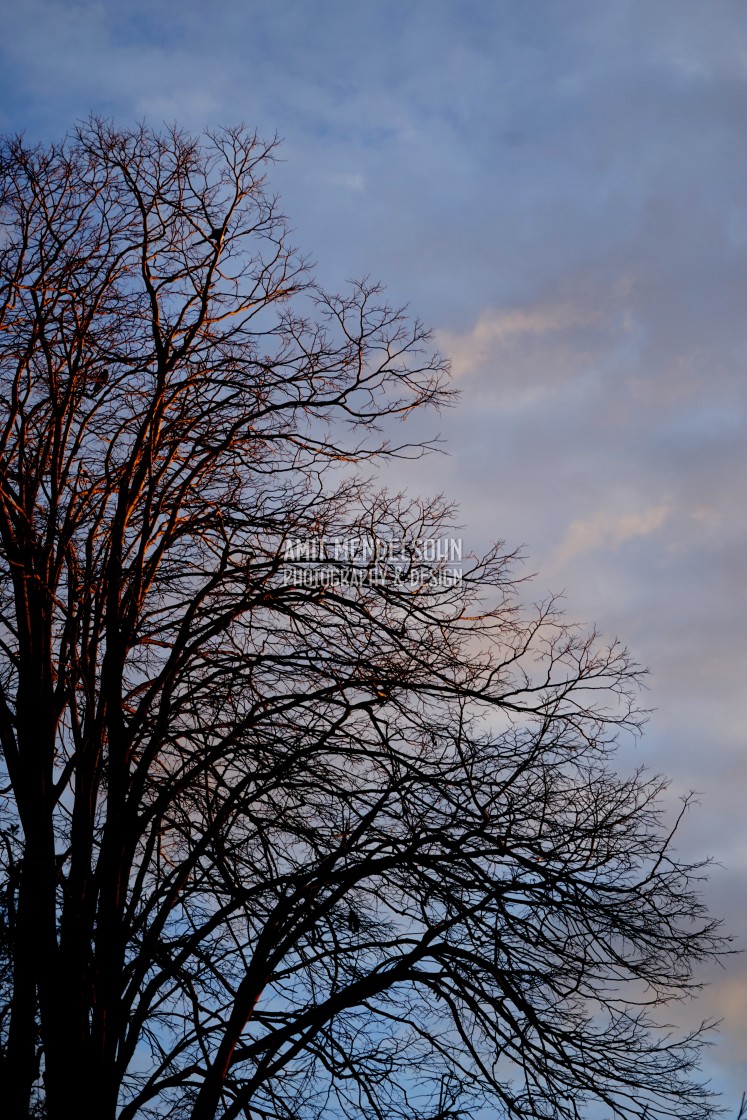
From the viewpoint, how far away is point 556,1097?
8.62 m

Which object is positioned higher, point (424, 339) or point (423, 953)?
point (424, 339)

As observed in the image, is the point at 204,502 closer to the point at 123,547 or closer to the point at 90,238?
the point at 123,547

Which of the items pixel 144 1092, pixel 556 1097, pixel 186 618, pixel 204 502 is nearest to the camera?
pixel 556 1097

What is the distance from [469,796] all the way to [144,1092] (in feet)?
12.7

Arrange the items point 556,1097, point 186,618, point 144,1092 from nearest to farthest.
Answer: point 556,1097 → point 144,1092 → point 186,618

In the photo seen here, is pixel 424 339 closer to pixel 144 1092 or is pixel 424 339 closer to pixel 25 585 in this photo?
pixel 25 585

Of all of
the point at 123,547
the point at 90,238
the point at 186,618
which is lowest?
the point at 186,618

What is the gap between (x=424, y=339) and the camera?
11148 millimetres

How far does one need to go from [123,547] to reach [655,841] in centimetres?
562

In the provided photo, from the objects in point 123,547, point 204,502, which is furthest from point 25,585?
point 204,502

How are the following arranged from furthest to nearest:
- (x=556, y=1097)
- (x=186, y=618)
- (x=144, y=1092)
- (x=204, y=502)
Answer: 1. (x=204, y=502)
2. (x=186, y=618)
3. (x=144, y=1092)
4. (x=556, y=1097)

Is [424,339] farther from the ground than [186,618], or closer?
farther from the ground

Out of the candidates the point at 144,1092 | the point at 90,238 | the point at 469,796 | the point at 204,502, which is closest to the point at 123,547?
the point at 204,502

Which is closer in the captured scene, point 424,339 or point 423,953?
point 423,953
